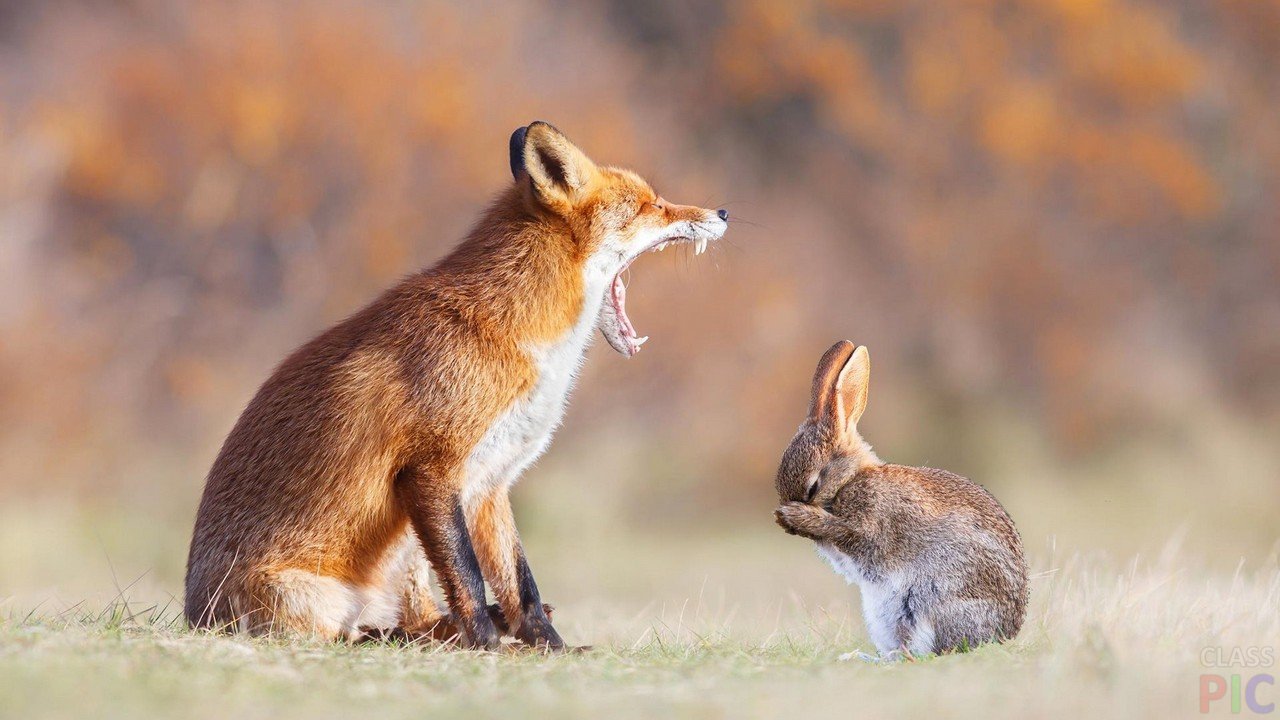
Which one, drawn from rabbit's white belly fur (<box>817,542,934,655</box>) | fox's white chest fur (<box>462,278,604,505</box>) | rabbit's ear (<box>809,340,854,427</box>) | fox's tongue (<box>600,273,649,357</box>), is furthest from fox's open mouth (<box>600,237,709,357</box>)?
rabbit's white belly fur (<box>817,542,934,655</box>)

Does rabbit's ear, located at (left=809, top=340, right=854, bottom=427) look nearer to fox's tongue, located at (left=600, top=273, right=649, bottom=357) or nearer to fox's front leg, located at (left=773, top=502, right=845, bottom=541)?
fox's front leg, located at (left=773, top=502, right=845, bottom=541)

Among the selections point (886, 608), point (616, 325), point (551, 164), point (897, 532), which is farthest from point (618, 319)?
point (886, 608)

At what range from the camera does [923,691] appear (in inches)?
174

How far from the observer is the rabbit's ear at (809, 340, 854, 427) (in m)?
6.39

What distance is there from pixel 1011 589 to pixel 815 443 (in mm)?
1154

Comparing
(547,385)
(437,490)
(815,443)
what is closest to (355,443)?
(437,490)

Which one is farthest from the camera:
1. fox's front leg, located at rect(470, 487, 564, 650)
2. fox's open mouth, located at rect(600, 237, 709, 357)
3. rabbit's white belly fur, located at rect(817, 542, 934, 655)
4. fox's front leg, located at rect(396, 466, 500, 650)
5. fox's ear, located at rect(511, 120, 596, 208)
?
fox's open mouth, located at rect(600, 237, 709, 357)

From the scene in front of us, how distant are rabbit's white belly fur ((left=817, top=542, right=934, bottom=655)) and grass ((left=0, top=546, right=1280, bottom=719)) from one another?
0.93ft

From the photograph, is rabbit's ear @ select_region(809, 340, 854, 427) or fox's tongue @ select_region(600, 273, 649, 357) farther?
fox's tongue @ select_region(600, 273, 649, 357)

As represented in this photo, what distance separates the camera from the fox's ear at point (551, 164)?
21.3 ft

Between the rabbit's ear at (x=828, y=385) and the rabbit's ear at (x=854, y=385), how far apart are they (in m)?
0.04

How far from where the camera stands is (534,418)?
6.29m

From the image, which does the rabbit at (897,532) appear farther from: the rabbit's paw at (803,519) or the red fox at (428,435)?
the red fox at (428,435)

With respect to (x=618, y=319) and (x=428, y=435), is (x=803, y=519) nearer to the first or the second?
(x=618, y=319)
